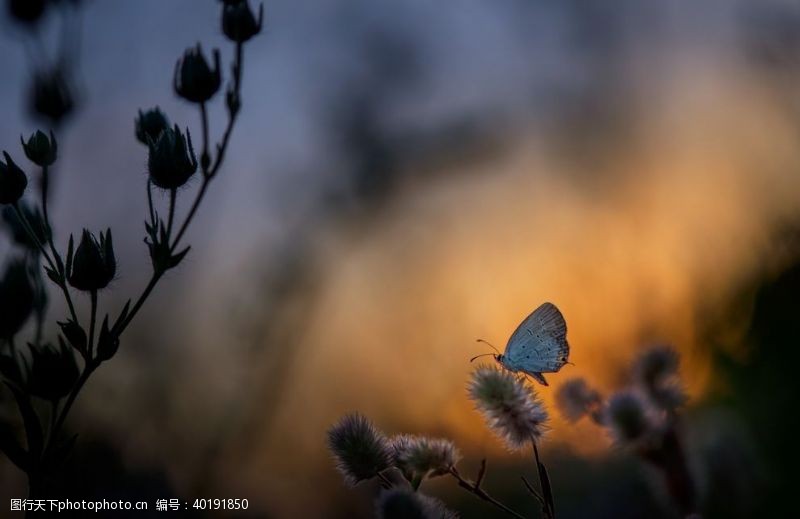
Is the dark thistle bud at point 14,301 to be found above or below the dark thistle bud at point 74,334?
above

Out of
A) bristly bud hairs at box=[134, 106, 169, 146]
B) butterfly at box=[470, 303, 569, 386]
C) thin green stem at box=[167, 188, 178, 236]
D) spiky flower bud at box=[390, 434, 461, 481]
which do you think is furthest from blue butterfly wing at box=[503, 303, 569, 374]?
bristly bud hairs at box=[134, 106, 169, 146]

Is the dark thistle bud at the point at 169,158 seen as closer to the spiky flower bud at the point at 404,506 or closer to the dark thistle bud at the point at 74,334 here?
the dark thistle bud at the point at 74,334

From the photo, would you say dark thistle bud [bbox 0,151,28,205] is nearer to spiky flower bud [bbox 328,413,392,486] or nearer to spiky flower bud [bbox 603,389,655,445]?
spiky flower bud [bbox 328,413,392,486]

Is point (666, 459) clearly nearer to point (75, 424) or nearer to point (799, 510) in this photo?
point (799, 510)

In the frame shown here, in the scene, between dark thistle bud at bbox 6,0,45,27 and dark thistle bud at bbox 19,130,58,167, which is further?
dark thistle bud at bbox 6,0,45,27

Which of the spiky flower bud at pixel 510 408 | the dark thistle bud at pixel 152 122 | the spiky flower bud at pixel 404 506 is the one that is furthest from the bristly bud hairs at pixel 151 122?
the spiky flower bud at pixel 404 506

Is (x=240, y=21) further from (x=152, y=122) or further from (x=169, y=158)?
(x=169, y=158)
